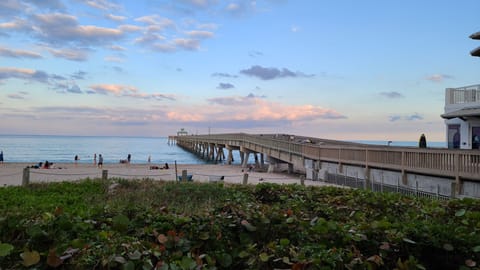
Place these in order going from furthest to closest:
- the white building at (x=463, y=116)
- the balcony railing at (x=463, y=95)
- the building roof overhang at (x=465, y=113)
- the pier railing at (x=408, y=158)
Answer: the balcony railing at (x=463, y=95) < the white building at (x=463, y=116) < the building roof overhang at (x=465, y=113) < the pier railing at (x=408, y=158)

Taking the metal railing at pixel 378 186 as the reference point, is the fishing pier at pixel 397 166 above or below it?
above

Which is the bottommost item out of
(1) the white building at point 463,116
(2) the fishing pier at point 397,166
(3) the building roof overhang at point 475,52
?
(2) the fishing pier at point 397,166

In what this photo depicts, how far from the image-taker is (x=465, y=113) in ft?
66.4

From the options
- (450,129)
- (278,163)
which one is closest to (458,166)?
(450,129)

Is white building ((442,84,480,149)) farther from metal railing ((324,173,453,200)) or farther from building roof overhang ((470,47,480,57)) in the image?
metal railing ((324,173,453,200))

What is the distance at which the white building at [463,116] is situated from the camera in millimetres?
20953

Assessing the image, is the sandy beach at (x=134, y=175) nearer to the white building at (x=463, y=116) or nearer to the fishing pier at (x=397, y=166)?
the fishing pier at (x=397, y=166)

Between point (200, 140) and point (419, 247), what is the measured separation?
84.9 metres

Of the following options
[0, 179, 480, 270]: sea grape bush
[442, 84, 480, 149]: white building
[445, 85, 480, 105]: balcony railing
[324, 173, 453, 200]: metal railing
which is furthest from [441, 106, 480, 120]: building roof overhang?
[0, 179, 480, 270]: sea grape bush

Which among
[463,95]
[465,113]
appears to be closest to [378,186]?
[465,113]

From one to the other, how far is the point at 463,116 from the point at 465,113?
25.5 inches

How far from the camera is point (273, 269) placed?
9.43ft

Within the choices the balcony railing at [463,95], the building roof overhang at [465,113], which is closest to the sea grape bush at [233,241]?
the building roof overhang at [465,113]

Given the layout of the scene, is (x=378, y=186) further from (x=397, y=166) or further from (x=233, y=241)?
(x=233, y=241)
